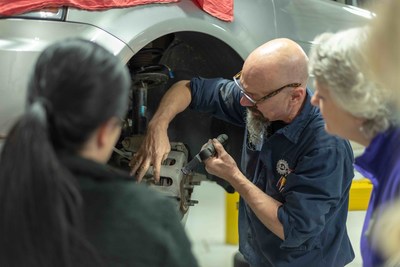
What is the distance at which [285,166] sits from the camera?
189 centimetres

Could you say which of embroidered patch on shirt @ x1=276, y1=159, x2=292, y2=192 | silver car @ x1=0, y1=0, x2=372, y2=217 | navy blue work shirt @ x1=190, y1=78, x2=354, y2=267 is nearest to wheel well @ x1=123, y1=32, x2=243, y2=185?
silver car @ x1=0, y1=0, x2=372, y2=217

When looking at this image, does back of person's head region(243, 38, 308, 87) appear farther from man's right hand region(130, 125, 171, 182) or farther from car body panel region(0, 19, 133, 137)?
car body panel region(0, 19, 133, 137)

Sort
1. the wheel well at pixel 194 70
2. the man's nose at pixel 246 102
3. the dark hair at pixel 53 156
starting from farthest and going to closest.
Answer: the wheel well at pixel 194 70 → the man's nose at pixel 246 102 → the dark hair at pixel 53 156

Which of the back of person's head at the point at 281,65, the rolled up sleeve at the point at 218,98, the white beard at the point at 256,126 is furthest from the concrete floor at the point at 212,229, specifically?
the back of person's head at the point at 281,65

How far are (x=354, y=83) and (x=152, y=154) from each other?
90 centimetres

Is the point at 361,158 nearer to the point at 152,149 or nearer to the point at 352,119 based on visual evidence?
the point at 352,119

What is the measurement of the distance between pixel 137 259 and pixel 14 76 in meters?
0.91

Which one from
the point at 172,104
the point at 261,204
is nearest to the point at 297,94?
the point at 261,204

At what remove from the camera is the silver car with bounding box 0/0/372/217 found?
1.69m

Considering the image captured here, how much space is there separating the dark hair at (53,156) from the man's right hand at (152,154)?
0.99 m

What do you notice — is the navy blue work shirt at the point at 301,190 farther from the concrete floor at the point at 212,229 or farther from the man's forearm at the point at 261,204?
the concrete floor at the point at 212,229

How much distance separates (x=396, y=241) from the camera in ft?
3.41

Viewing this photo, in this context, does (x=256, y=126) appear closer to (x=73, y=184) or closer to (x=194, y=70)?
(x=194, y=70)

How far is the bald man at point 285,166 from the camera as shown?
1.80 metres
